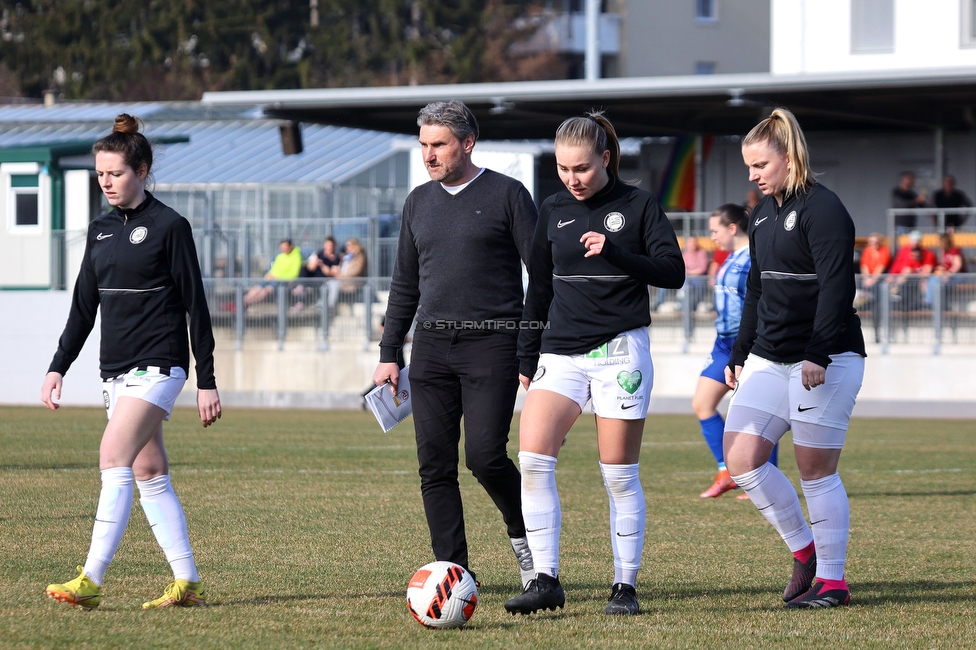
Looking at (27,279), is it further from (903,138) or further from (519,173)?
(903,138)

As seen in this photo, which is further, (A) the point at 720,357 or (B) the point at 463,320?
(A) the point at 720,357

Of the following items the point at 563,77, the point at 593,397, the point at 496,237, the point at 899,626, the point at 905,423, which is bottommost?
the point at 905,423

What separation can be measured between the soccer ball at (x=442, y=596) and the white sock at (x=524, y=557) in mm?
462

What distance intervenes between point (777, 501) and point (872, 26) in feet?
90.8

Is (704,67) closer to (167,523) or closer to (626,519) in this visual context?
(626,519)

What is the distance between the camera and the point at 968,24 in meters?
31.4

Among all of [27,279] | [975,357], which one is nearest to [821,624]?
[975,357]

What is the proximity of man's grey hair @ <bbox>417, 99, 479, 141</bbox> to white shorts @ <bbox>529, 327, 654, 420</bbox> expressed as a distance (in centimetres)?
108

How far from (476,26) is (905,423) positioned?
4215 centimetres

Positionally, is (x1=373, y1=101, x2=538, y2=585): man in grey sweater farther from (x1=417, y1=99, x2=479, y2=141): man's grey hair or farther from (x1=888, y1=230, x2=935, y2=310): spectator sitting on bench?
(x1=888, y1=230, x2=935, y2=310): spectator sitting on bench

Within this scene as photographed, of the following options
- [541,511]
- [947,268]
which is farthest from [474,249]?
[947,268]

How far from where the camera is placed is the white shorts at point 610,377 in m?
6.23

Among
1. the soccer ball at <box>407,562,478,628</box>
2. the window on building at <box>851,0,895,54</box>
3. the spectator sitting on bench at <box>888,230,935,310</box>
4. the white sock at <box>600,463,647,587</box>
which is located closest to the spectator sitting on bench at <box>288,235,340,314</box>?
the spectator sitting on bench at <box>888,230,935,310</box>

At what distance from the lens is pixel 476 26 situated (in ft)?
197
